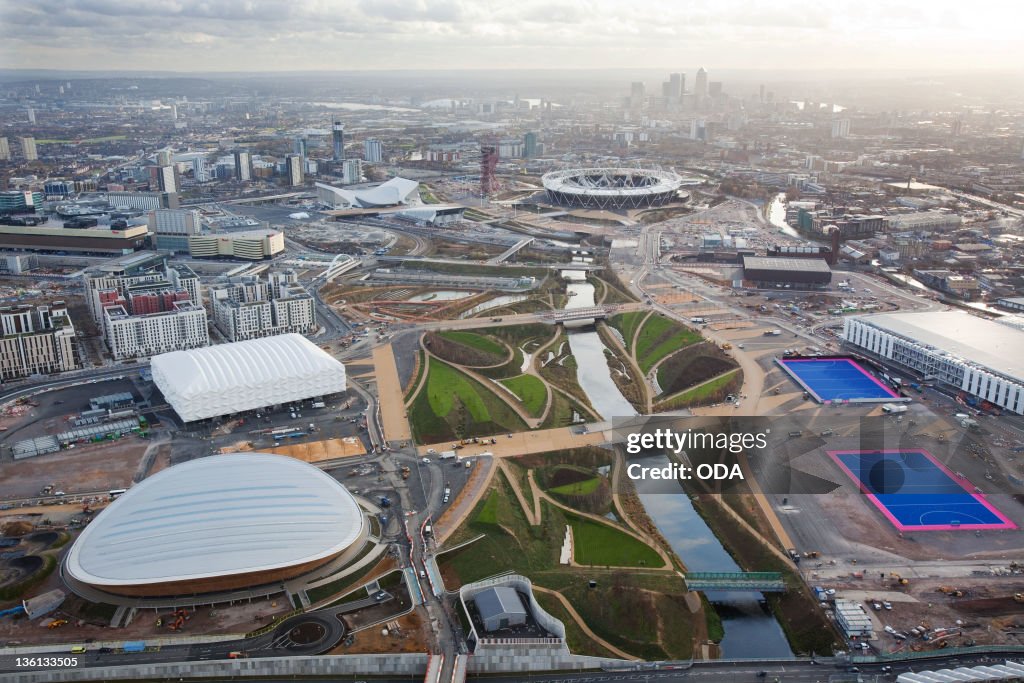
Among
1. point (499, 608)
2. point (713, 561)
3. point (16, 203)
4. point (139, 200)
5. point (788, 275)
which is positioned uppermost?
point (16, 203)

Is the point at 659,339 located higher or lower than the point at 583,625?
higher

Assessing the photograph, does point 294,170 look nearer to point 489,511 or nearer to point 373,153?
point 373,153

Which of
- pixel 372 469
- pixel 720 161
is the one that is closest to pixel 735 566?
pixel 372 469

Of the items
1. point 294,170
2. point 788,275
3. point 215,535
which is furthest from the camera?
point 294,170

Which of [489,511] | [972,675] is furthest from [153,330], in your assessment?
[972,675]

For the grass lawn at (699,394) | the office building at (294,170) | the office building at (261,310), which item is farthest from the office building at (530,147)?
the grass lawn at (699,394)

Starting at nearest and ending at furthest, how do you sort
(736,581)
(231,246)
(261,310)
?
1. (736,581)
2. (261,310)
3. (231,246)

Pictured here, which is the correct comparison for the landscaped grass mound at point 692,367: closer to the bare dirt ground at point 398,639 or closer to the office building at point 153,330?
the bare dirt ground at point 398,639

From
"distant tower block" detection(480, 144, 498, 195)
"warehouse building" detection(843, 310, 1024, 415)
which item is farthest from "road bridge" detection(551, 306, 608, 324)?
"distant tower block" detection(480, 144, 498, 195)
